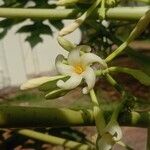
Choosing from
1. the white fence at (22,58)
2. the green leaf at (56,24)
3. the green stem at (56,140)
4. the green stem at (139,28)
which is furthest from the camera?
the white fence at (22,58)

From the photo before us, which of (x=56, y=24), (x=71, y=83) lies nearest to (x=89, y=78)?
(x=71, y=83)

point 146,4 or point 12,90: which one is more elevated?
point 146,4

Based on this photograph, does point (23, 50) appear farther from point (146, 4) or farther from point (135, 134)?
point (146, 4)

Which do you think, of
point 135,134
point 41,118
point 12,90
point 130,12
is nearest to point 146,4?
point 130,12

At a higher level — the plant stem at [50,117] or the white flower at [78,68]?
the white flower at [78,68]

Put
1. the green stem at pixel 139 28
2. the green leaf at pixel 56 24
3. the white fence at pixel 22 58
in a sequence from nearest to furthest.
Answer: the green stem at pixel 139 28 < the green leaf at pixel 56 24 < the white fence at pixel 22 58

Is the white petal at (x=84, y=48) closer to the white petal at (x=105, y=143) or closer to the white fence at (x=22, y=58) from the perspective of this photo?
the white petal at (x=105, y=143)

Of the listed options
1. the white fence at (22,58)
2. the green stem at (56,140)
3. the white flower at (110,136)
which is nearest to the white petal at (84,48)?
the white flower at (110,136)

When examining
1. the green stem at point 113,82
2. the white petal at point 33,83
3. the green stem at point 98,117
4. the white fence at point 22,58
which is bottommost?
the white fence at point 22,58
